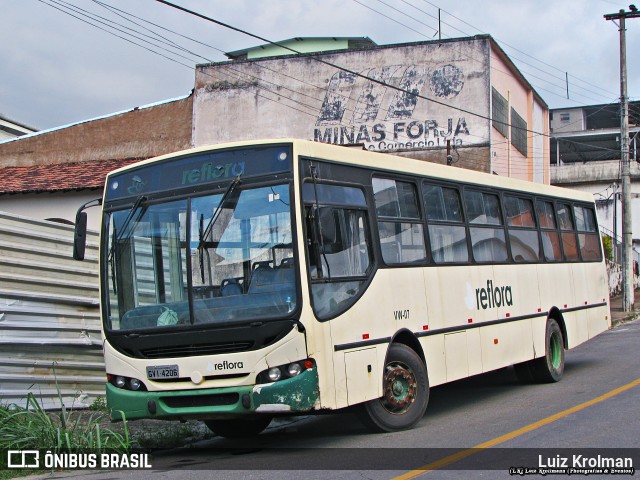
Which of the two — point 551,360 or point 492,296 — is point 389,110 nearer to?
point 551,360

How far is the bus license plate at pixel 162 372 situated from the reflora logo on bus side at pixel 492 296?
4.14m

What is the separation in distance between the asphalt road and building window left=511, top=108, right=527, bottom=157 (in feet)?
71.2

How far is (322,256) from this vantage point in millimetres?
8008

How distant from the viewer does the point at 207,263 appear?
7957 mm

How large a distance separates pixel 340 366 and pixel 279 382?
2.24 ft

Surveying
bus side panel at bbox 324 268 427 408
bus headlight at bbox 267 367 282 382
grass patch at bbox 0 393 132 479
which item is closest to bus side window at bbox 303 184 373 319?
bus side panel at bbox 324 268 427 408

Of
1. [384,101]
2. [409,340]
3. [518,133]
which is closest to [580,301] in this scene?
[409,340]

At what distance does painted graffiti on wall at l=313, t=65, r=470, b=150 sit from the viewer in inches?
1148

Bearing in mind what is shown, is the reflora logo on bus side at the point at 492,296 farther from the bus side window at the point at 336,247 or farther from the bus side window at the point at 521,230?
the bus side window at the point at 336,247

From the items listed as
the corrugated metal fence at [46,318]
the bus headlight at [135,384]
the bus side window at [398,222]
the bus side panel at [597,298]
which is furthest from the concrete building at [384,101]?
the bus headlight at [135,384]

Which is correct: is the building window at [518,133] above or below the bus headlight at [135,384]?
above

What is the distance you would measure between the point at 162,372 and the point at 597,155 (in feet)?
191

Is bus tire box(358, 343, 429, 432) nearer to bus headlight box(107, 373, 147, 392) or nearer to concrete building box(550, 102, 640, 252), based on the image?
bus headlight box(107, 373, 147, 392)
